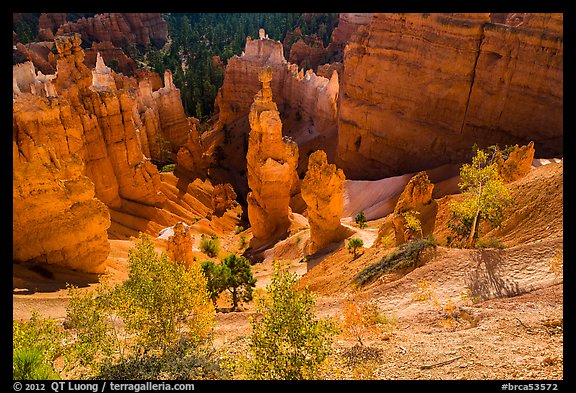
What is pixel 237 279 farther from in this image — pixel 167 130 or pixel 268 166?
pixel 167 130

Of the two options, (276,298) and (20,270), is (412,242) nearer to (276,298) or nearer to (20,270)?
(276,298)

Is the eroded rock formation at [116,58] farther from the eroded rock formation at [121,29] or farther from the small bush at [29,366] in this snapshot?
the small bush at [29,366]

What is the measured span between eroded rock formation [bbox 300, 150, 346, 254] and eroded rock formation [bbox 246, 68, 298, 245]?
557 centimetres

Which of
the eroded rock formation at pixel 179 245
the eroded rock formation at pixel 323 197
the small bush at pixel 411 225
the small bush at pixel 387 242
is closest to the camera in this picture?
the small bush at pixel 411 225

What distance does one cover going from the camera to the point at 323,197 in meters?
25.6

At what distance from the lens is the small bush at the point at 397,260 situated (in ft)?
53.4

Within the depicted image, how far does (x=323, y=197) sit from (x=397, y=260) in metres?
9.38

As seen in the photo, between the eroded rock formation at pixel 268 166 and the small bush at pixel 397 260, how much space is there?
14.9 meters

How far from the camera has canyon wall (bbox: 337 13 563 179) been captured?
2958cm

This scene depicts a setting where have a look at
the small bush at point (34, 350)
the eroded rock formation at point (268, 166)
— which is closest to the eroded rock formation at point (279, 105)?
the eroded rock formation at point (268, 166)

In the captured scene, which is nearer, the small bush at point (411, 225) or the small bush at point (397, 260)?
the small bush at point (397, 260)

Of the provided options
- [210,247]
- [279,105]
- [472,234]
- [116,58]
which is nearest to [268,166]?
[210,247]

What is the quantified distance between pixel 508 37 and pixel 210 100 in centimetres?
4859
